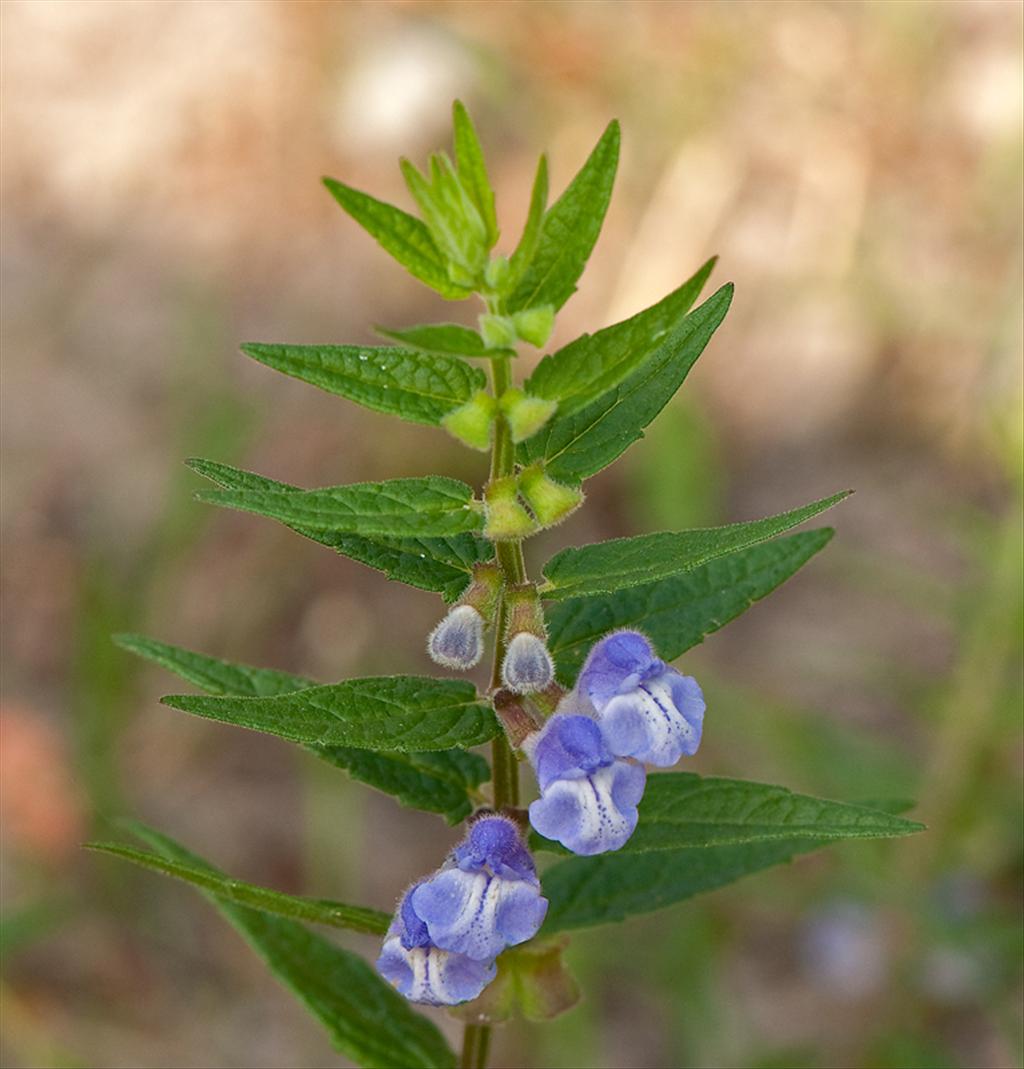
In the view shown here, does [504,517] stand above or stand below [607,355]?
below

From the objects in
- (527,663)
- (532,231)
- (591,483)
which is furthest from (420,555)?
(591,483)

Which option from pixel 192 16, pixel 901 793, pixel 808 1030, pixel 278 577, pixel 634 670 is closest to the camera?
pixel 634 670

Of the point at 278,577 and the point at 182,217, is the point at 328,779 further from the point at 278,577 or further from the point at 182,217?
the point at 182,217

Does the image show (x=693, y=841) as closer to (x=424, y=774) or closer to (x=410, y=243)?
(x=424, y=774)

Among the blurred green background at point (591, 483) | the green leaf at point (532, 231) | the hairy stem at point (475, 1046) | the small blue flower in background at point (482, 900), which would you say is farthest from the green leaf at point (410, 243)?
the blurred green background at point (591, 483)

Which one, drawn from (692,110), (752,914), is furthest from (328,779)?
(692,110)
